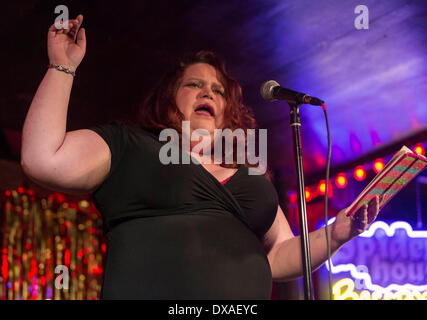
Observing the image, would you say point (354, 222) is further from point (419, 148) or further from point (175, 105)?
point (419, 148)

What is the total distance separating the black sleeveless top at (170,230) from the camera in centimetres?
135

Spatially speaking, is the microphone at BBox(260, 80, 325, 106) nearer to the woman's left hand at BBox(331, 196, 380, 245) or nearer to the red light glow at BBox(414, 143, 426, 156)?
the woman's left hand at BBox(331, 196, 380, 245)

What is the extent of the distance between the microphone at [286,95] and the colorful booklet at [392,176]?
278 millimetres

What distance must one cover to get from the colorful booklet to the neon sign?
4.38 m

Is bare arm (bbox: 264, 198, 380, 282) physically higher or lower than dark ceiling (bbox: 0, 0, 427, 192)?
lower

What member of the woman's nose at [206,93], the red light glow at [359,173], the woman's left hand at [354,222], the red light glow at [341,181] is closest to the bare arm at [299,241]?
the woman's left hand at [354,222]

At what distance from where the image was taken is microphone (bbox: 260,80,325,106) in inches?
62.4

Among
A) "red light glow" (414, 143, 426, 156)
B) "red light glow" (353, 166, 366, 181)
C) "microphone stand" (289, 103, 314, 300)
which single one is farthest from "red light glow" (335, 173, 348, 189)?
"microphone stand" (289, 103, 314, 300)

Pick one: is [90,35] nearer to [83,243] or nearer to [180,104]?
[180,104]
